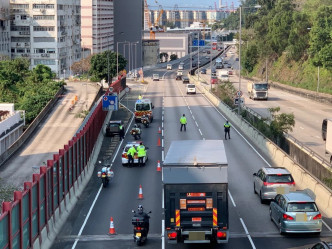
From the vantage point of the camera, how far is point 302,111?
77.1 meters

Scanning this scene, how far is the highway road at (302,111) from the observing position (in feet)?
179

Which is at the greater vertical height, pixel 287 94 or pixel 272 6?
pixel 272 6

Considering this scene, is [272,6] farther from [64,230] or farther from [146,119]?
[64,230]

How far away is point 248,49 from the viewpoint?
15288 cm

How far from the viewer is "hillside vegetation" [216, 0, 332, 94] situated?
313 ft

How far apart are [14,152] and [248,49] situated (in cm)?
9810

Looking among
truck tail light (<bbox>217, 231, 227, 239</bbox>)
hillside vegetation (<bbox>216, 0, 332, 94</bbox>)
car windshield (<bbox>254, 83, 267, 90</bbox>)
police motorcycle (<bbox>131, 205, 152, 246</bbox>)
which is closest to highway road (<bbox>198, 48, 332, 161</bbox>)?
car windshield (<bbox>254, 83, 267, 90</bbox>)

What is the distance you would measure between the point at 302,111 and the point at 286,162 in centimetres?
3798

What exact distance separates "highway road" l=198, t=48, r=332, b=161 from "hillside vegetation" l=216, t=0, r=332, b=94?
18.7 ft

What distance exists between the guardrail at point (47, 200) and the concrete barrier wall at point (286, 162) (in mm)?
10689

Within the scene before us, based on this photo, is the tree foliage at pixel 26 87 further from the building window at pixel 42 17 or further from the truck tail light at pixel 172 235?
the truck tail light at pixel 172 235

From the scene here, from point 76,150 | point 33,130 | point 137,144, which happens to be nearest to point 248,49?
point 33,130

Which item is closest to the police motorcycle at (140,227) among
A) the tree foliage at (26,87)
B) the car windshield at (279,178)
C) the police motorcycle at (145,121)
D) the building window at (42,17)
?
the car windshield at (279,178)

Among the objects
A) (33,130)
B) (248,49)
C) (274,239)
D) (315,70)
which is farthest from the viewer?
(248,49)
